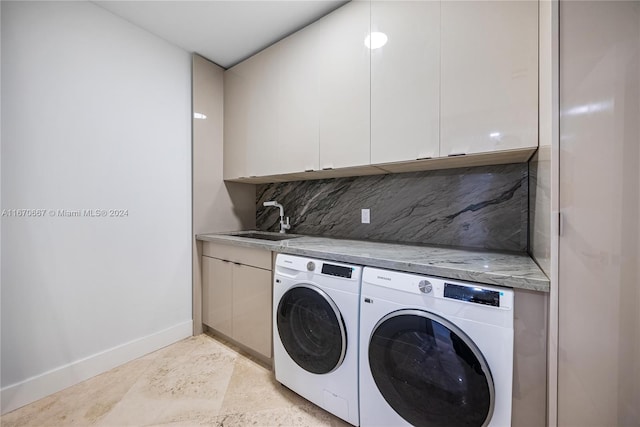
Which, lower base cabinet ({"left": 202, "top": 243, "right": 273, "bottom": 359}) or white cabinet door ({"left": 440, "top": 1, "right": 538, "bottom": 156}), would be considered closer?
white cabinet door ({"left": 440, "top": 1, "right": 538, "bottom": 156})

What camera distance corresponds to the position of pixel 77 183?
5.32 ft

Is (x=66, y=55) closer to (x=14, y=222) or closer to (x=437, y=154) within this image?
(x=14, y=222)

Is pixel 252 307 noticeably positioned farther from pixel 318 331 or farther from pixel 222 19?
pixel 222 19

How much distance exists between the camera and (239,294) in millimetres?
1929

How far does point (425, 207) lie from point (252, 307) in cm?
146

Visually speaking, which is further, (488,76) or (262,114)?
(262,114)

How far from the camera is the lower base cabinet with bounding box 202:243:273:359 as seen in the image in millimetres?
1751

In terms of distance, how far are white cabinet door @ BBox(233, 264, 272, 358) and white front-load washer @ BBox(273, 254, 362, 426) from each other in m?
0.18

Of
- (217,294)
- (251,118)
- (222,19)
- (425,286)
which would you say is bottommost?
(217,294)

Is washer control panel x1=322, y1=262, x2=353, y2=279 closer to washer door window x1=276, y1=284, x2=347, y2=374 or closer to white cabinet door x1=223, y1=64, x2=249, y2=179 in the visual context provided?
washer door window x1=276, y1=284, x2=347, y2=374

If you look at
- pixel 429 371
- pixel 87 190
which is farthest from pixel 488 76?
pixel 87 190

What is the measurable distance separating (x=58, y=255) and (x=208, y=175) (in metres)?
1.17

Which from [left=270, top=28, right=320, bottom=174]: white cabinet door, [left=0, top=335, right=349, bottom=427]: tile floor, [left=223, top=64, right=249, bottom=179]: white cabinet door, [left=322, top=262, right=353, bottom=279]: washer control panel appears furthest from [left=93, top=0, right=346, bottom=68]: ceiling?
[left=0, top=335, right=349, bottom=427]: tile floor

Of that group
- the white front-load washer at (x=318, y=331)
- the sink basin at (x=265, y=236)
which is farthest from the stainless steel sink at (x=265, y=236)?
the white front-load washer at (x=318, y=331)
